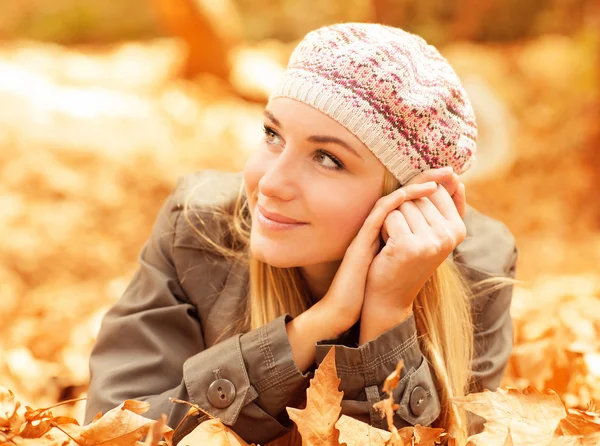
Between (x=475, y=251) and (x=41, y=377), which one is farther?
(x=41, y=377)

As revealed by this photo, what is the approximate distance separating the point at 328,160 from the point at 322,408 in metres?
0.57

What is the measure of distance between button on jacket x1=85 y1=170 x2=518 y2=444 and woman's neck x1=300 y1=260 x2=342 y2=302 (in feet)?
0.56

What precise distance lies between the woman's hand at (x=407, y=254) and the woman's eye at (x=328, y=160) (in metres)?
0.17

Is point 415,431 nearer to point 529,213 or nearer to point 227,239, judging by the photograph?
point 227,239

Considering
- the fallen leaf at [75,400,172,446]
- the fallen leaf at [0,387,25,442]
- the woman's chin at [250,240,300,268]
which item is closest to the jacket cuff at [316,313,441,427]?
the woman's chin at [250,240,300,268]

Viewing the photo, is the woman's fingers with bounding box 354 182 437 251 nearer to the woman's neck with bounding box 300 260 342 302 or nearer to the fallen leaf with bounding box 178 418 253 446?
the woman's neck with bounding box 300 260 342 302

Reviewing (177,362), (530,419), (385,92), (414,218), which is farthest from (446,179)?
(177,362)

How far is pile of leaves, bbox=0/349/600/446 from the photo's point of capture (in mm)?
1519

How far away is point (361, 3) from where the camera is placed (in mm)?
8414

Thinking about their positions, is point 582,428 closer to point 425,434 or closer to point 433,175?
point 425,434

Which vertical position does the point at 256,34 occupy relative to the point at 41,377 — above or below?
above

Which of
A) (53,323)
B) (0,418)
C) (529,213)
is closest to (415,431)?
(0,418)

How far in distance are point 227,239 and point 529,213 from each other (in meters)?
3.83

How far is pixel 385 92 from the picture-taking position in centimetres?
165
